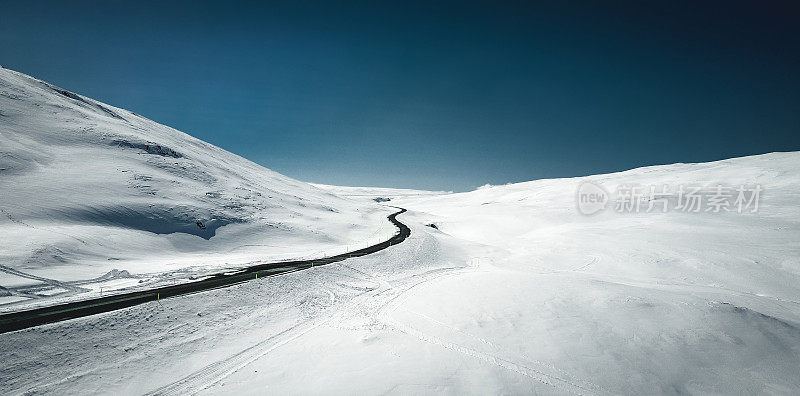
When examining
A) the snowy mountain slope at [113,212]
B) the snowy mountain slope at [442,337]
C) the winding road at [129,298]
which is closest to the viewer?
the snowy mountain slope at [442,337]

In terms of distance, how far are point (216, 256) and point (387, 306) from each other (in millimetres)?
23411

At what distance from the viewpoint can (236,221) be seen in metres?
44.0

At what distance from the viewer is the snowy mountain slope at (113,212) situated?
22.5m

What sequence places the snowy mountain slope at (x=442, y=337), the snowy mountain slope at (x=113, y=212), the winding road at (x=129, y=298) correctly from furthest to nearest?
the snowy mountain slope at (x=113, y=212), the winding road at (x=129, y=298), the snowy mountain slope at (x=442, y=337)

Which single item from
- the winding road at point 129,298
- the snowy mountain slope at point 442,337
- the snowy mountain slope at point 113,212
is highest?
the snowy mountain slope at point 113,212

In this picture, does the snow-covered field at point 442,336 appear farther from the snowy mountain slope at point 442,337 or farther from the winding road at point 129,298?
the winding road at point 129,298

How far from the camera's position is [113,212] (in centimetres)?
3394

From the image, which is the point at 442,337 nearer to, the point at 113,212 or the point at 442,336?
the point at 442,336

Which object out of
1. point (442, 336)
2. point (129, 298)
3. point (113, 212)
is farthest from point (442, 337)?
point (113, 212)

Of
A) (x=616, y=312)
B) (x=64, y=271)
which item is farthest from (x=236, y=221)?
(x=616, y=312)

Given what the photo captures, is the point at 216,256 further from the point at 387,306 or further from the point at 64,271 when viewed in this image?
the point at 387,306

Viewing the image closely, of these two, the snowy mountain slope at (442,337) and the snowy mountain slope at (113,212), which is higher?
the snowy mountain slope at (113,212)

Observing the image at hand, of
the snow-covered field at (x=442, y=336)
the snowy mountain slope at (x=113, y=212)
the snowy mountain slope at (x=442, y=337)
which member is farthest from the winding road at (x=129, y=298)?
the snowy mountain slope at (x=113, y=212)

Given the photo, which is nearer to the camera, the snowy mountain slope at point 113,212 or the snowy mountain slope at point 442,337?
the snowy mountain slope at point 442,337
